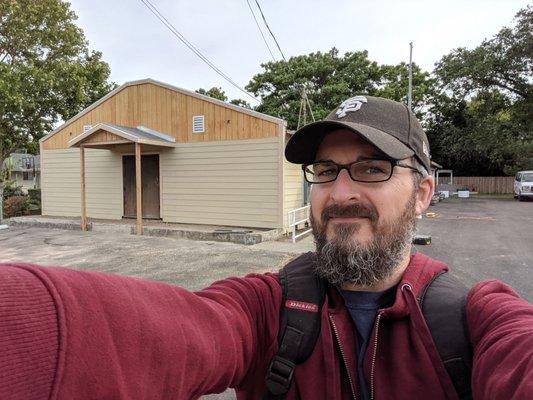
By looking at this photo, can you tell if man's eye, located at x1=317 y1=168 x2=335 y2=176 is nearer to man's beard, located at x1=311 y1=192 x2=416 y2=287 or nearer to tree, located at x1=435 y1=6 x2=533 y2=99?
man's beard, located at x1=311 y1=192 x2=416 y2=287

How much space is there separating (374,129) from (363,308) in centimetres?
59

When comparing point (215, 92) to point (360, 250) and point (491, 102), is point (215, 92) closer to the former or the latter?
point (491, 102)

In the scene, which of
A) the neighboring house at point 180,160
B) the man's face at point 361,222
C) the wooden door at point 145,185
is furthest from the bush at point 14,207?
the man's face at point 361,222

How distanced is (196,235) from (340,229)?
32.6ft

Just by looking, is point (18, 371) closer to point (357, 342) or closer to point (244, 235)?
point (357, 342)

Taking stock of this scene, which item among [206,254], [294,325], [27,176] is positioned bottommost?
[206,254]

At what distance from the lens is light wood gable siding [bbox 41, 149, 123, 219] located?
47.0 ft

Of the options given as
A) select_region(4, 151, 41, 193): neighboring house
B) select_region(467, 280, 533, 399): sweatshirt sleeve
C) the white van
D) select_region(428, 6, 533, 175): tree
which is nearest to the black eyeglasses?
select_region(467, 280, 533, 399): sweatshirt sleeve

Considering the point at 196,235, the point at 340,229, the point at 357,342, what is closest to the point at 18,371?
the point at 357,342

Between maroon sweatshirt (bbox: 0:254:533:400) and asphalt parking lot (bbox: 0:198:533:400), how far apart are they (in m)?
5.19

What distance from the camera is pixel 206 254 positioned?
9000 mm

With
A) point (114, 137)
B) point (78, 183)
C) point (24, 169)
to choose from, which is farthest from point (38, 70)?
point (24, 169)

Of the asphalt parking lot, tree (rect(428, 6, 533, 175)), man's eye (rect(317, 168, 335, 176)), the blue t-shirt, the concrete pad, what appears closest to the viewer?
the blue t-shirt

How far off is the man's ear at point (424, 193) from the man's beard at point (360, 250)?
0.11 meters
